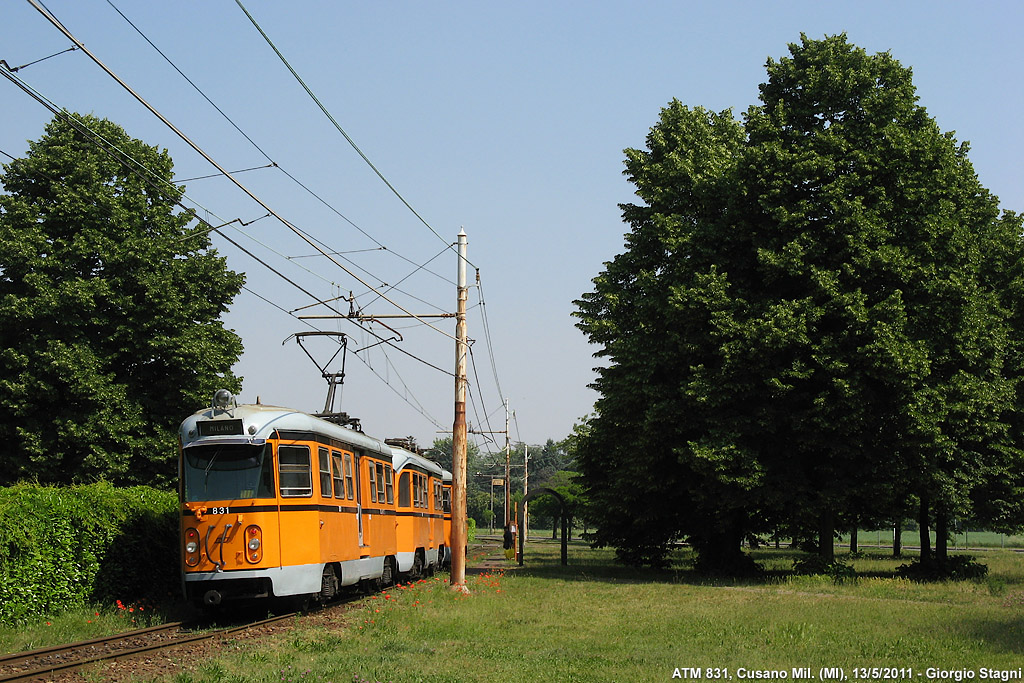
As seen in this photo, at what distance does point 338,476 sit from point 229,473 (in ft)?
9.52

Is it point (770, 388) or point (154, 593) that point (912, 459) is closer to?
point (770, 388)

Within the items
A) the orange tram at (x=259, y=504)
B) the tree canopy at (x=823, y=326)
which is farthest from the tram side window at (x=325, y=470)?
the tree canopy at (x=823, y=326)

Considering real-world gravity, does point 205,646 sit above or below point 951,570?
above

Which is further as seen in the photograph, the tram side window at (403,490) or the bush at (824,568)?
the bush at (824,568)

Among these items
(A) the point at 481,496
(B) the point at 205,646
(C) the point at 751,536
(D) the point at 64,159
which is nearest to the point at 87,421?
(D) the point at 64,159

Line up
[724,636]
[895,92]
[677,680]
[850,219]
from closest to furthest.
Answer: [677,680], [724,636], [850,219], [895,92]

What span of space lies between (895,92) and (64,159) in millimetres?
27317

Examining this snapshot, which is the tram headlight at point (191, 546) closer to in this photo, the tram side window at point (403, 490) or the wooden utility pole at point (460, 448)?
the wooden utility pole at point (460, 448)

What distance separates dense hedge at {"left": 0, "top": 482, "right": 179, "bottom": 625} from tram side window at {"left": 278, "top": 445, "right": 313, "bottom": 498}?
409cm

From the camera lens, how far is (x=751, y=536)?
37.0 m

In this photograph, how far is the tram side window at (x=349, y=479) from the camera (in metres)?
20.4

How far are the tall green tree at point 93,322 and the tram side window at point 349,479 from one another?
1463cm

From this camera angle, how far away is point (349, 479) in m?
20.7

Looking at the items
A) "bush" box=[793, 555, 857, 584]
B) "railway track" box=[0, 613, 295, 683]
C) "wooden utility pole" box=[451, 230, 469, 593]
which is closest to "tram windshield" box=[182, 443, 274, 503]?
"railway track" box=[0, 613, 295, 683]
